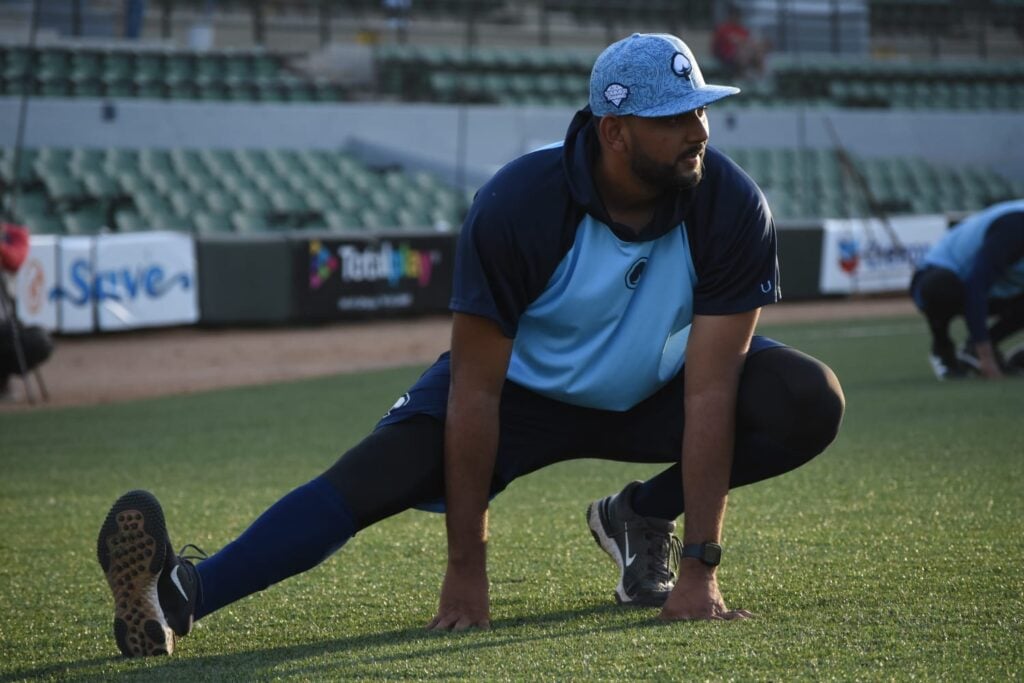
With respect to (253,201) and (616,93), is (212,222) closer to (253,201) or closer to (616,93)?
(253,201)

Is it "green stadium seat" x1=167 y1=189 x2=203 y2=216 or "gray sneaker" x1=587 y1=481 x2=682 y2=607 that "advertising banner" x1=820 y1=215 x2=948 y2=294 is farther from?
"gray sneaker" x1=587 y1=481 x2=682 y2=607

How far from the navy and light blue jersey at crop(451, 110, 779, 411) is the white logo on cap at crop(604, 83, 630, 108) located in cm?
17

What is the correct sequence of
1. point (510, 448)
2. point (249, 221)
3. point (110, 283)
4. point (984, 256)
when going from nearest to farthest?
point (510, 448) → point (984, 256) → point (110, 283) → point (249, 221)

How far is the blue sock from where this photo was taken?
124 inches

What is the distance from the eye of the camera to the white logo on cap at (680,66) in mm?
3045

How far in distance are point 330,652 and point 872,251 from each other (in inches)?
640

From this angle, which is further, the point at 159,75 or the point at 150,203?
the point at 159,75

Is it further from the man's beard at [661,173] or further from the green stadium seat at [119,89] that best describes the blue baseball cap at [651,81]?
the green stadium seat at [119,89]

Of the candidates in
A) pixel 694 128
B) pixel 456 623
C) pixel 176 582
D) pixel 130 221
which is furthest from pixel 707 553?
pixel 130 221

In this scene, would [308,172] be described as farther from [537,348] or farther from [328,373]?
[537,348]

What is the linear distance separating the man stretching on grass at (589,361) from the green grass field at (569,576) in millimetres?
188

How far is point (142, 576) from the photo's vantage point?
119 inches

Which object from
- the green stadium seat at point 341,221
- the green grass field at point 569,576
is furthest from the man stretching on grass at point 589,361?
the green stadium seat at point 341,221

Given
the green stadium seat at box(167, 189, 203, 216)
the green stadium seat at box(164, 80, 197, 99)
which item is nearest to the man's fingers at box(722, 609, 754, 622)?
the green stadium seat at box(167, 189, 203, 216)
